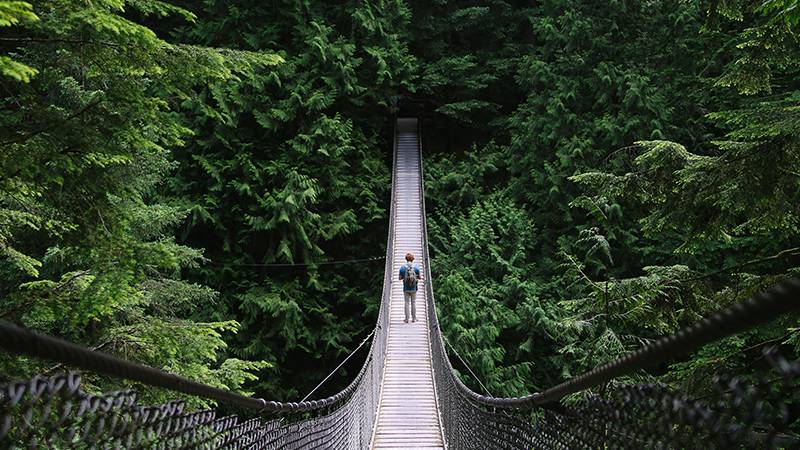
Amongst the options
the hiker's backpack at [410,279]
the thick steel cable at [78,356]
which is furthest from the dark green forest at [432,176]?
the thick steel cable at [78,356]

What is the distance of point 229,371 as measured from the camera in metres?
5.56

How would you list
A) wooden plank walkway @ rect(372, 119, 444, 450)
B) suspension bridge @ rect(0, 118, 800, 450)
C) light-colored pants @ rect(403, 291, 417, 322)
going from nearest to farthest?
suspension bridge @ rect(0, 118, 800, 450)
wooden plank walkway @ rect(372, 119, 444, 450)
light-colored pants @ rect(403, 291, 417, 322)

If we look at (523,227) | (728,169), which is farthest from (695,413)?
(523,227)

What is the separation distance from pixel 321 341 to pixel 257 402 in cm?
1033

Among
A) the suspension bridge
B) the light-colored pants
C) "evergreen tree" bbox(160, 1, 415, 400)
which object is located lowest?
the suspension bridge

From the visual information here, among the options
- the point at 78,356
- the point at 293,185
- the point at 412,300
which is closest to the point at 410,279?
the point at 412,300

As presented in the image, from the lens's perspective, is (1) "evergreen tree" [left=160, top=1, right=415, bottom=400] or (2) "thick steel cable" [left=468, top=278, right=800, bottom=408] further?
(1) "evergreen tree" [left=160, top=1, right=415, bottom=400]

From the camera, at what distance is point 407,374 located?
24.3 feet

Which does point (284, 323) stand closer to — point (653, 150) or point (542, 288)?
point (542, 288)

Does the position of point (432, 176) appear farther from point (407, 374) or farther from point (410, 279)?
point (407, 374)

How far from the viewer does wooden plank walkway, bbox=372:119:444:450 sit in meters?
5.97

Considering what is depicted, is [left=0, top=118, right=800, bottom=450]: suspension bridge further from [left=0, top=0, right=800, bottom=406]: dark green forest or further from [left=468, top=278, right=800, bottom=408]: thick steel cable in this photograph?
[left=0, top=0, right=800, bottom=406]: dark green forest

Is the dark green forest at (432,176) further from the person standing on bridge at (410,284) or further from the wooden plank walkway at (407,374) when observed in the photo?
the person standing on bridge at (410,284)

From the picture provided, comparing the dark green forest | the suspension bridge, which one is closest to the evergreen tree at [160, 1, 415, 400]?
the dark green forest
